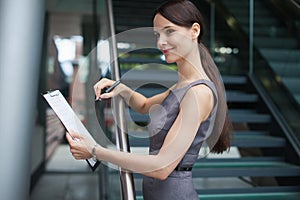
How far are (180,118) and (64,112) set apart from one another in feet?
1.12

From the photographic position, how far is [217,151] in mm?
1405

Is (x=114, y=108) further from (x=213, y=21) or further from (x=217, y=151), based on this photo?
(x=213, y=21)

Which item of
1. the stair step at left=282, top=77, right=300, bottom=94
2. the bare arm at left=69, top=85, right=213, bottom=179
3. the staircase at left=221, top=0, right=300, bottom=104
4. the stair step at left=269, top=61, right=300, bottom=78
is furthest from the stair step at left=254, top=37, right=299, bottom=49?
the bare arm at left=69, top=85, right=213, bottom=179

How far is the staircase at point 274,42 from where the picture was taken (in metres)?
3.53

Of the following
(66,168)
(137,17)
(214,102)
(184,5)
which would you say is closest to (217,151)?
(214,102)

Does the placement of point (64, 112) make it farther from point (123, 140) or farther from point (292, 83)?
point (292, 83)

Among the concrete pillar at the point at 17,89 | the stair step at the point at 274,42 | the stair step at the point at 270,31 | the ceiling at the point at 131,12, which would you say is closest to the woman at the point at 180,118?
the concrete pillar at the point at 17,89

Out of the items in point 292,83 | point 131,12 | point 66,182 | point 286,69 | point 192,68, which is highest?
point 131,12

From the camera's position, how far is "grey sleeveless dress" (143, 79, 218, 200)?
1.17m

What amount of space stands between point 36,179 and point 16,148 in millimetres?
5264

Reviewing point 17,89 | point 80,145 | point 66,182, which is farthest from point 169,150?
point 66,182

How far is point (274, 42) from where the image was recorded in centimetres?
411

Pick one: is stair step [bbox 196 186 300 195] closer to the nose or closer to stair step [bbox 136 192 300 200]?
stair step [bbox 136 192 300 200]

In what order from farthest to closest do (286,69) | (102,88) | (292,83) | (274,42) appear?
(274,42), (286,69), (292,83), (102,88)
